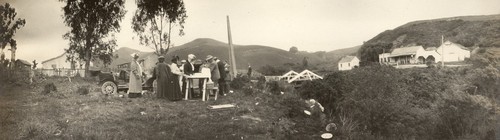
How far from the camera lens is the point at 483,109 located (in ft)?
39.7

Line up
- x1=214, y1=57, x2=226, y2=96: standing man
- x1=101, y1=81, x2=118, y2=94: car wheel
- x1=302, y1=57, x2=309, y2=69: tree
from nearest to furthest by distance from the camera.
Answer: x1=101, y1=81, x2=118, y2=94: car wheel < x1=214, y1=57, x2=226, y2=96: standing man < x1=302, y1=57, x2=309, y2=69: tree

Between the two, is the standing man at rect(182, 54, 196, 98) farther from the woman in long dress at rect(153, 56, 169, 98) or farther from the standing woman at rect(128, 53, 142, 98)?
the standing woman at rect(128, 53, 142, 98)

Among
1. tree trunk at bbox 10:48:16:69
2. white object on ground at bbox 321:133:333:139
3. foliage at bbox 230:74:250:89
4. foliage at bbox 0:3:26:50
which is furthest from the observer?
foliage at bbox 230:74:250:89

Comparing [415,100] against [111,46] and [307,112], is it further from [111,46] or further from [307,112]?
[111,46]

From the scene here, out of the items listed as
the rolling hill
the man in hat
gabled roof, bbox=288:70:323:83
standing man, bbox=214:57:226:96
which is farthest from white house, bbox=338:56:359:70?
the man in hat

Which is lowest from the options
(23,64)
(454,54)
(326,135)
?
(326,135)

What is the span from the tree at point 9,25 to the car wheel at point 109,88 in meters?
2.51

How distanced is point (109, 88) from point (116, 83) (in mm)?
200

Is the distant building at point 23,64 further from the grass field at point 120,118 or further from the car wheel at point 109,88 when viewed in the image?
the car wheel at point 109,88

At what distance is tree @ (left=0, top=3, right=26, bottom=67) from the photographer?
580cm

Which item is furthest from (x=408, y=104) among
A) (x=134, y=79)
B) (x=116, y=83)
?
(x=116, y=83)

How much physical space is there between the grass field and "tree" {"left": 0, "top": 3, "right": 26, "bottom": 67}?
0.75 m

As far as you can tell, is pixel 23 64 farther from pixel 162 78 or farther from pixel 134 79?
pixel 162 78

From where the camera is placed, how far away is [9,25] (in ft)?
19.5
